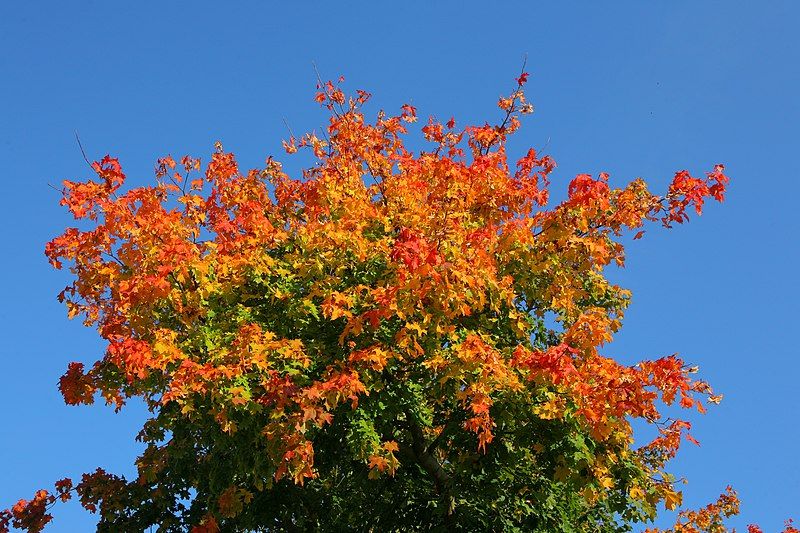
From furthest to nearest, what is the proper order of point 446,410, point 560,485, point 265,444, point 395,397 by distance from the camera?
point 446,410 → point 560,485 → point 395,397 → point 265,444

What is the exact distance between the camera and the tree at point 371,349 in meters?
11.3

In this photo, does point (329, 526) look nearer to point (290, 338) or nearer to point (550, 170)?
point (290, 338)

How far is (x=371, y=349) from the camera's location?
37.5ft

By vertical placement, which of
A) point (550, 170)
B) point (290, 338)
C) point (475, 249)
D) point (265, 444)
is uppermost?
point (550, 170)

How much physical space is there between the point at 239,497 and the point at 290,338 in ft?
10.2

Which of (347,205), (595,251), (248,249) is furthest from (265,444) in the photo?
(595,251)

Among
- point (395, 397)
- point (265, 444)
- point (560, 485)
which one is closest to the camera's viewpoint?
point (265, 444)

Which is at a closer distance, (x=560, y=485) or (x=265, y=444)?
(x=265, y=444)

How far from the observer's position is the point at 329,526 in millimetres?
14766

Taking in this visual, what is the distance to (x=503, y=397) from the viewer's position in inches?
480

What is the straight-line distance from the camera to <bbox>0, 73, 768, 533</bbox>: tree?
11297mm

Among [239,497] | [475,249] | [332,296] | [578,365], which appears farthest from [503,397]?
[239,497]

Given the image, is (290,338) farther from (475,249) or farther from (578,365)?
(578,365)

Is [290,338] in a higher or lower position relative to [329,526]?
higher
